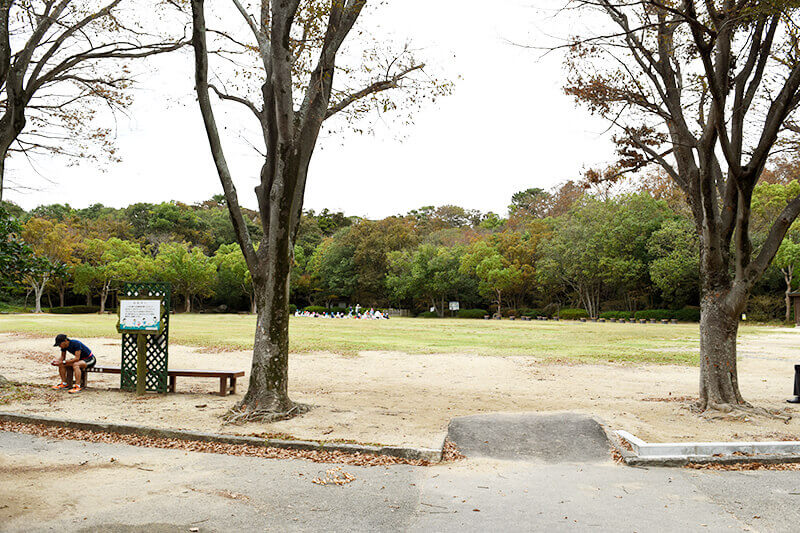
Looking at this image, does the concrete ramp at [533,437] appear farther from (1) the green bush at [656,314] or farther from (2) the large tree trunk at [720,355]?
(1) the green bush at [656,314]

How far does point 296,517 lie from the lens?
4500 mm

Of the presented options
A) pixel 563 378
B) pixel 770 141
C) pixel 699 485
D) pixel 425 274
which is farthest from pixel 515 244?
pixel 699 485

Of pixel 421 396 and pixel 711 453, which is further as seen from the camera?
pixel 421 396

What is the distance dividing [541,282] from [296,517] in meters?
46.3

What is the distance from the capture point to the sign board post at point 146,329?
10156 mm

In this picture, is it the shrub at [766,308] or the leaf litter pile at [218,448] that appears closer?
the leaf litter pile at [218,448]

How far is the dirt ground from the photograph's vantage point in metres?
7.61

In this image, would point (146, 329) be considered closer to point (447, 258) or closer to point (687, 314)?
point (687, 314)

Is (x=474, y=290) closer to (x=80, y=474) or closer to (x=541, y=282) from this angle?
(x=541, y=282)

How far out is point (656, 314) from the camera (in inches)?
1699

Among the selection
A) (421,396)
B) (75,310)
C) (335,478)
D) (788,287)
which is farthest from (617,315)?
(75,310)

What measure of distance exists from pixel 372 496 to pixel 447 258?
47.2 metres

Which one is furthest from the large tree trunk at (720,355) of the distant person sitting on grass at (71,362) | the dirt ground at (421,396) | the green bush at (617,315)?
the green bush at (617,315)

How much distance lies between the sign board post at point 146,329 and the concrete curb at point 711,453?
7.94 m
